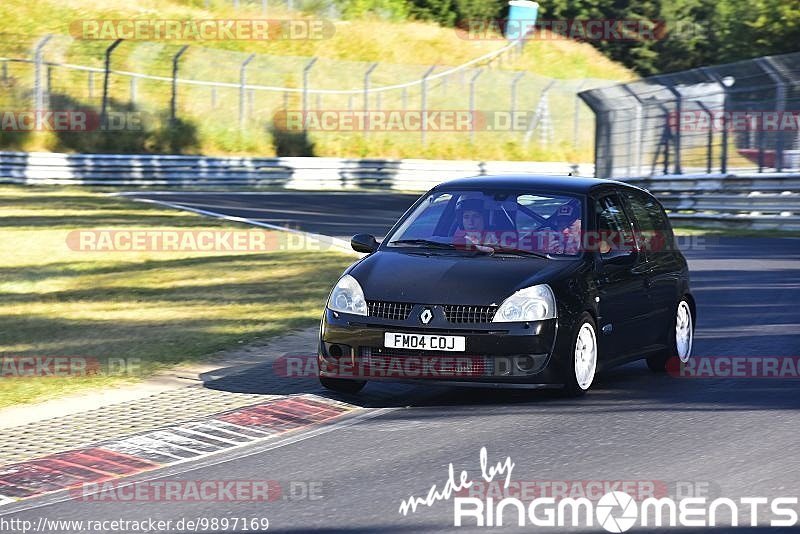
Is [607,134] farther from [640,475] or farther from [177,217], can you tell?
[640,475]

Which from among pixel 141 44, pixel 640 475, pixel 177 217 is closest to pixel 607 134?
pixel 177 217

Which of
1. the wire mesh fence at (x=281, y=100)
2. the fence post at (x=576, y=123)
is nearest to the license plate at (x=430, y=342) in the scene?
the wire mesh fence at (x=281, y=100)

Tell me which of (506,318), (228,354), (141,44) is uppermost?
(141,44)

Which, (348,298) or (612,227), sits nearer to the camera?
(348,298)

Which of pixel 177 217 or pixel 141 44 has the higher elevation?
pixel 141 44

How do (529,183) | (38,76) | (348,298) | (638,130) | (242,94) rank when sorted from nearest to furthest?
(348,298)
(529,183)
(638,130)
(38,76)
(242,94)

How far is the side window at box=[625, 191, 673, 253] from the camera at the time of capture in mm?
10795

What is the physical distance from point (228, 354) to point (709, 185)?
1791 centimetres

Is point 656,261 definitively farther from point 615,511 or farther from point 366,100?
point 366,100

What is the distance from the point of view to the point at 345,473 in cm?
741

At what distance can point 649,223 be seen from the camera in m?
11.0

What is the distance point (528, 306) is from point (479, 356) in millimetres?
458

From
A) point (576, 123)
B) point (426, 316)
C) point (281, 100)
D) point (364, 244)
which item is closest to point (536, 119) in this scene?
point (576, 123)

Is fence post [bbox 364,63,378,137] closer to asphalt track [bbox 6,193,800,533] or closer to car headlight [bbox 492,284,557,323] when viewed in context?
asphalt track [bbox 6,193,800,533]
